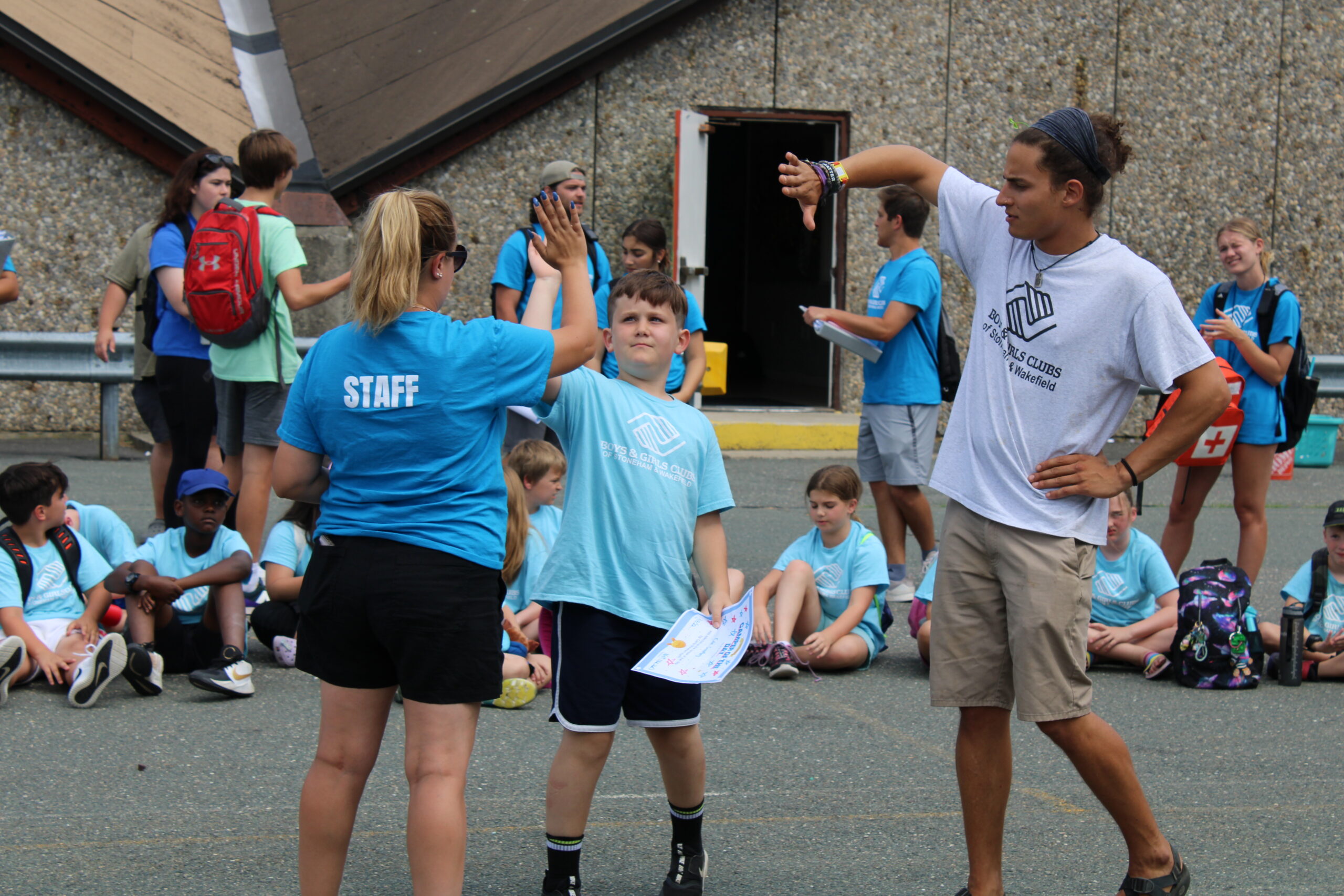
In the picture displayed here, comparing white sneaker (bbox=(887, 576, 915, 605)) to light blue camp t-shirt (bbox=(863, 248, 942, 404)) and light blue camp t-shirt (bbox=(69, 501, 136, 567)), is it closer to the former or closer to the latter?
light blue camp t-shirt (bbox=(863, 248, 942, 404))

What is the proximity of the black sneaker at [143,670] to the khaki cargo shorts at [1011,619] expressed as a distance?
10.4 feet

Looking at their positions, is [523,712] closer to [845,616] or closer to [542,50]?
[845,616]

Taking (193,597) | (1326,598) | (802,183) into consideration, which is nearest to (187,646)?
(193,597)

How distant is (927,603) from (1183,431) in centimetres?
272

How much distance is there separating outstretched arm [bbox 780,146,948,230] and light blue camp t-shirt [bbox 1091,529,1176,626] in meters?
2.98

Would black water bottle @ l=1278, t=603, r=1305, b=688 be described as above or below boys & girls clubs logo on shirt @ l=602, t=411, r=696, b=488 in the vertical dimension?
below

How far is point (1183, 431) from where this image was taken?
3.28 meters

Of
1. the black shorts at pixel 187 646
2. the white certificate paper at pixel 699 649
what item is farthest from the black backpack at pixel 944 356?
the white certificate paper at pixel 699 649

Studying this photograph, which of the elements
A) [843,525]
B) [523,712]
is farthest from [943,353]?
[523,712]

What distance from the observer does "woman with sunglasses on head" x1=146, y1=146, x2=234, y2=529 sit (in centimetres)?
645

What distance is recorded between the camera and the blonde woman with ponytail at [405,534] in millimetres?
2904

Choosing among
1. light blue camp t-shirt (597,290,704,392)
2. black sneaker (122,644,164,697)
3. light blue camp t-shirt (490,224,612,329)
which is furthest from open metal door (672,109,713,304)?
black sneaker (122,644,164,697)

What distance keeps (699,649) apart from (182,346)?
13.6 ft

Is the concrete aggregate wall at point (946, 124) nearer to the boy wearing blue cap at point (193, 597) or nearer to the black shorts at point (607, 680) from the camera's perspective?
the boy wearing blue cap at point (193, 597)
